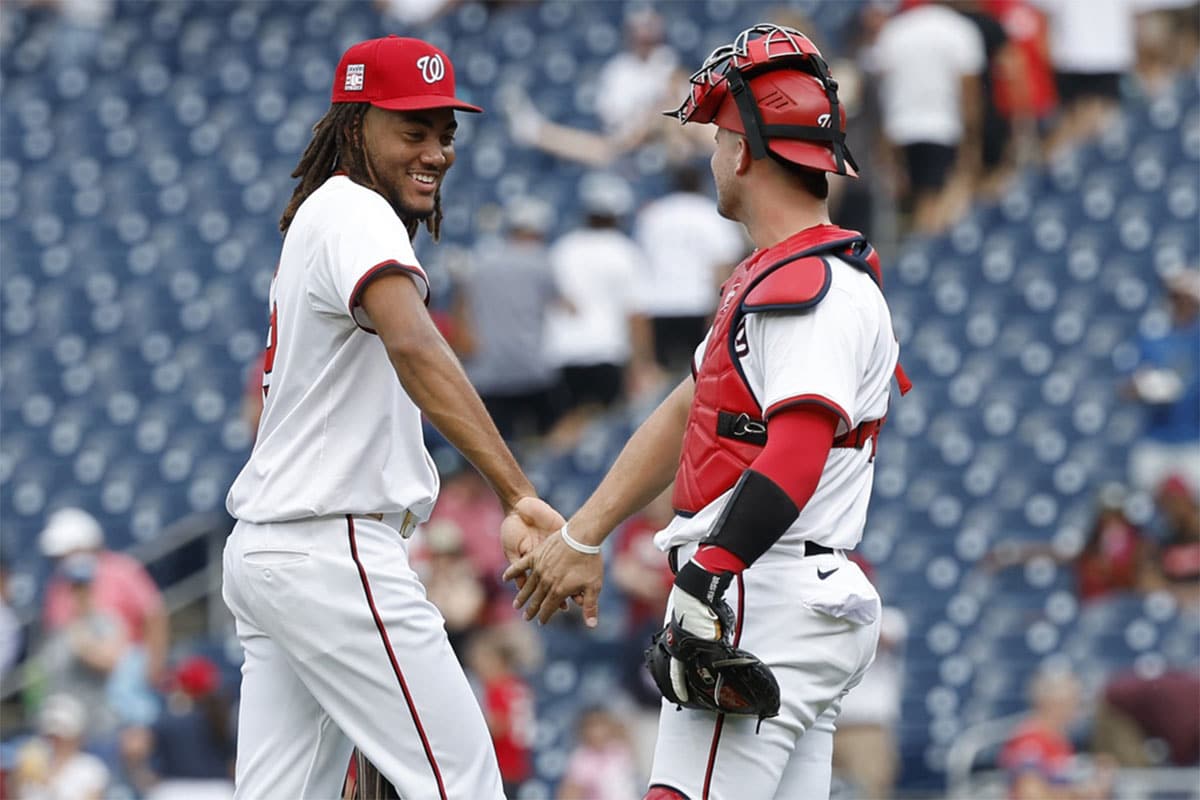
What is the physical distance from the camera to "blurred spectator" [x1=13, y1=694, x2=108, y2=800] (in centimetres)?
879

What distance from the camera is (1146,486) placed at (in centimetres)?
1023

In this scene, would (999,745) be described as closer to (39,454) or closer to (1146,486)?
(1146,486)

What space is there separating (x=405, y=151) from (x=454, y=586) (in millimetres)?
4984

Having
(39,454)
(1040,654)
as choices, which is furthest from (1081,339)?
(39,454)

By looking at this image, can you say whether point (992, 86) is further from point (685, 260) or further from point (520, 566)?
point (520, 566)

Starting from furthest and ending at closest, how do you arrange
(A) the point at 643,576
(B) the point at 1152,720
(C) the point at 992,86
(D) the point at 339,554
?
(C) the point at 992,86 < (A) the point at 643,576 < (B) the point at 1152,720 < (D) the point at 339,554

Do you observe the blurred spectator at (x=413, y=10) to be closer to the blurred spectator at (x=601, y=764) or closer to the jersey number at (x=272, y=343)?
the blurred spectator at (x=601, y=764)

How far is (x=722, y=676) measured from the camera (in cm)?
395

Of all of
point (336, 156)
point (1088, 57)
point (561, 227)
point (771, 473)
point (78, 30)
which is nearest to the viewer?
point (771, 473)

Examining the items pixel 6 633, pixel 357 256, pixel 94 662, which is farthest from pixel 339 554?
pixel 6 633

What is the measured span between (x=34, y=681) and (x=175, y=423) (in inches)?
98.2

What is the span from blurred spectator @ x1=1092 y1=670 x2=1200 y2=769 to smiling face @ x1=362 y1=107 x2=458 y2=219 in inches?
204

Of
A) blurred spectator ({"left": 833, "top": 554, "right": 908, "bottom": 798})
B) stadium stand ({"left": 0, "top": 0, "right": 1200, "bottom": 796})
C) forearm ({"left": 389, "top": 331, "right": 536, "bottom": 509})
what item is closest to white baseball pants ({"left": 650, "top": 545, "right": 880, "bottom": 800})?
forearm ({"left": 389, "top": 331, "right": 536, "bottom": 509})

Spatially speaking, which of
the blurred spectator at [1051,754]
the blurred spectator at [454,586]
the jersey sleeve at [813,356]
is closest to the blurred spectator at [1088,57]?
the blurred spectator at [1051,754]
